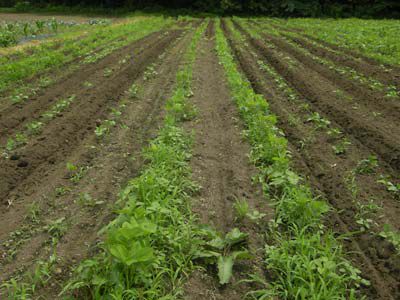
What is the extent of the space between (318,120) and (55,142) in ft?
14.4

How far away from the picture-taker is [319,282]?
293 centimetres

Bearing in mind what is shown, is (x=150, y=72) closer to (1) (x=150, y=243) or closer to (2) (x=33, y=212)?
(2) (x=33, y=212)

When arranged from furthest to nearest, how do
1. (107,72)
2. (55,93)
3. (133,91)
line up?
(107,72), (133,91), (55,93)

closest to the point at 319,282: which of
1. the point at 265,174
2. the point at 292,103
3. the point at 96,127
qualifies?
the point at 265,174

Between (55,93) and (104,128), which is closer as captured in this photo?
(104,128)

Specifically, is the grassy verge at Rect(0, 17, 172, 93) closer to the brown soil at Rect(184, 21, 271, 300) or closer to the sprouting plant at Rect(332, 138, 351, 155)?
the brown soil at Rect(184, 21, 271, 300)

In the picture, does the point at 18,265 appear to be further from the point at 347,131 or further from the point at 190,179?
the point at 347,131

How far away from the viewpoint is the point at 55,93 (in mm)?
8109

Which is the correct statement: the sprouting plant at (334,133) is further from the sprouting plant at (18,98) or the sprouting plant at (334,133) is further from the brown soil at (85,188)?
the sprouting plant at (18,98)

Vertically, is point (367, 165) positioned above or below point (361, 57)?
below

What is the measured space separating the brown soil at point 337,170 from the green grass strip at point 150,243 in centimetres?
151

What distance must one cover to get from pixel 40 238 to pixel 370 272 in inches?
120

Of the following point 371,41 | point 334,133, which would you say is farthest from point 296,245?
point 371,41

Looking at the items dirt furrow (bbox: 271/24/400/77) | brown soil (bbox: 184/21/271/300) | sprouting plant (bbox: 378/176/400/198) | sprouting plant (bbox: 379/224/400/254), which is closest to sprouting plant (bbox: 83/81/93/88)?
brown soil (bbox: 184/21/271/300)
